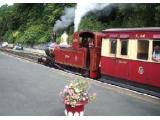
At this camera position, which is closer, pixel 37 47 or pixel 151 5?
pixel 151 5

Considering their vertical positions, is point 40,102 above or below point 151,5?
below

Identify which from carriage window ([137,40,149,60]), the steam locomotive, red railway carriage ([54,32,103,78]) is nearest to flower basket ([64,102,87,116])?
the steam locomotive

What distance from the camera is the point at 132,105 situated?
13.1 meters

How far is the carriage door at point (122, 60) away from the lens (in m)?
17.5

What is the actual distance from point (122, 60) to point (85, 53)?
12.8 ft

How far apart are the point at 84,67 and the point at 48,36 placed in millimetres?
31199

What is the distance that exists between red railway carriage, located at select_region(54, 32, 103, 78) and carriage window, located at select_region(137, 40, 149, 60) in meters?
4.01

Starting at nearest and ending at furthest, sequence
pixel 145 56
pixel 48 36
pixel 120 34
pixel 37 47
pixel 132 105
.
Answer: pixel 132 105 → pixel 145 56 → pixel 120 34 → pixel 48 36 → pixel 37 47

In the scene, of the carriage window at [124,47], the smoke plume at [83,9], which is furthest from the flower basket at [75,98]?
the smoke plume at [83,9]

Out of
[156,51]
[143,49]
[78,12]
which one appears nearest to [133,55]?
[143,49]

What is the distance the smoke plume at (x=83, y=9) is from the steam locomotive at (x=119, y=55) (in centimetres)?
872

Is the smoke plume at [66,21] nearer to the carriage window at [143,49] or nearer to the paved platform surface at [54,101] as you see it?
the paved platform surface at [54,101]

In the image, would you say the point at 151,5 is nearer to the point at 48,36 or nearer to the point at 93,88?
the point at 93,88
